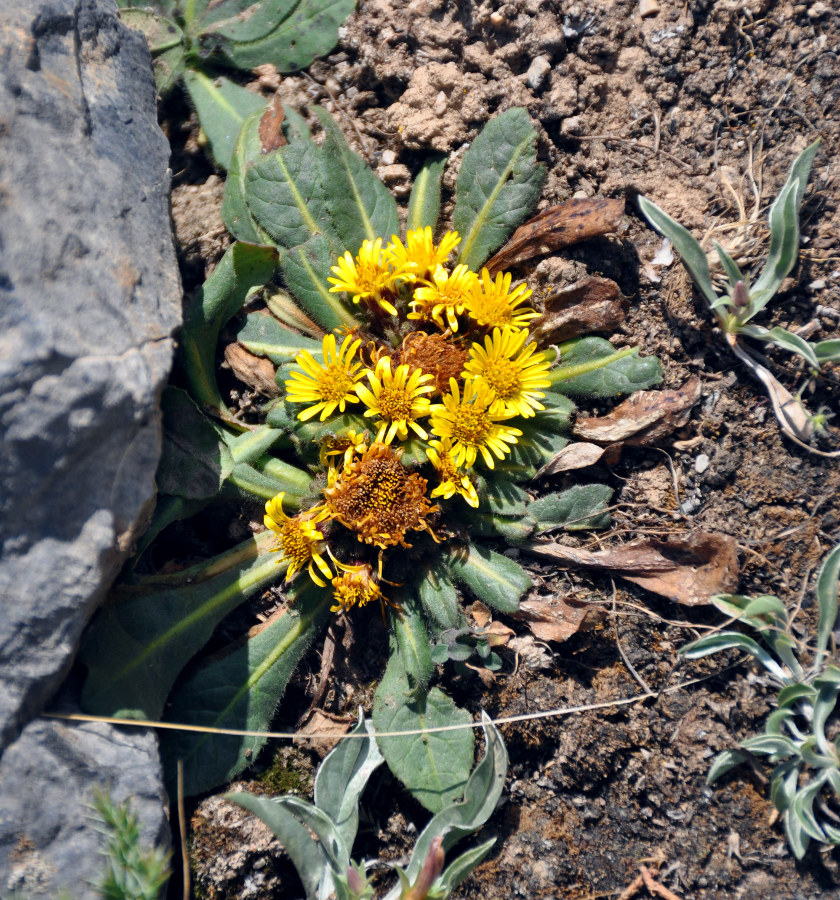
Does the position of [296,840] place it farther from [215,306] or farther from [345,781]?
[215,306]

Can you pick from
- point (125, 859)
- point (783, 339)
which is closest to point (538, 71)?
point (783, 339)

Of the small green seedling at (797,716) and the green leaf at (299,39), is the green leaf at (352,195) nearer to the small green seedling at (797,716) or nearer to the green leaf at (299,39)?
the green leaf at (299,39)

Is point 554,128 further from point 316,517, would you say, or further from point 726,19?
point 316,517

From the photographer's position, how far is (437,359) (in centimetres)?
306

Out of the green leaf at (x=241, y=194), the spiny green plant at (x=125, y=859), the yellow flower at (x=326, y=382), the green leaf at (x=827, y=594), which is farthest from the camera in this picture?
the green leaf at (x=241, y=194)

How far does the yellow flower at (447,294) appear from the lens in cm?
308

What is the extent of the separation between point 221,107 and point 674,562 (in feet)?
10.8

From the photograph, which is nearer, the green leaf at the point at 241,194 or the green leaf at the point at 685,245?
the green leaf at the point at 685,245

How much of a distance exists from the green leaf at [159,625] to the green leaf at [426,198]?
1749mm

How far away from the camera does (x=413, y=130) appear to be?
3.46 meters

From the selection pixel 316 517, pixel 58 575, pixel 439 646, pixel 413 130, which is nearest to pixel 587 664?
pixel 439 646

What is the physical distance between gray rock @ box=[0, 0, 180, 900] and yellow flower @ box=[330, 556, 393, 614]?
34.1 inches

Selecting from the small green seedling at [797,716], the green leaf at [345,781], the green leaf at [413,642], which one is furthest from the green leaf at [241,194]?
the small green seedling at [797,716]

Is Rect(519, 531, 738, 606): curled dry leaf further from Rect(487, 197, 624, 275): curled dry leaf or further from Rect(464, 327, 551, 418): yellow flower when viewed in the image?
Rect(487, 197, 624, 275): curled dry leaf
